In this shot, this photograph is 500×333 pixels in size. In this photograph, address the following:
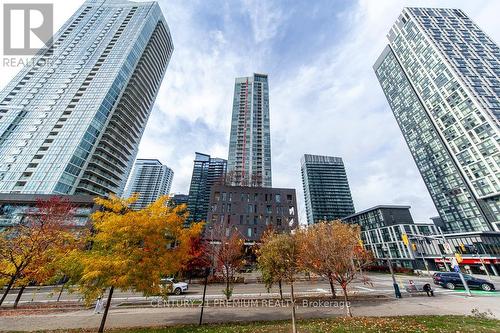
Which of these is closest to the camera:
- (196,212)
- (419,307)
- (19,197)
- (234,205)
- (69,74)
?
(419,307)

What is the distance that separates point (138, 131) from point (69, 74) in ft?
105

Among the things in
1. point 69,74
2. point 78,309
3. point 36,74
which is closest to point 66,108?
point 69,74

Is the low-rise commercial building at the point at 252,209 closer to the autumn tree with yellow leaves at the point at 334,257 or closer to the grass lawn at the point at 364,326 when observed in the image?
the autumn tree with yellow leaves at the point at 334,257

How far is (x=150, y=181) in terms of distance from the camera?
583ft

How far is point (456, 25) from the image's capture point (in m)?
96.1

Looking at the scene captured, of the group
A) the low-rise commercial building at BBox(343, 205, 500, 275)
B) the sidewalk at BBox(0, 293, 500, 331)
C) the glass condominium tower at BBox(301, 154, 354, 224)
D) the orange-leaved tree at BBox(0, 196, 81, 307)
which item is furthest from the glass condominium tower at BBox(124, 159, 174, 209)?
the sidewalk at BBox(0, 293, 500, 331)

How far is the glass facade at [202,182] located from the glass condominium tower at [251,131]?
39.0m

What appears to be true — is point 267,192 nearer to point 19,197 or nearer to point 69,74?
point 19,197

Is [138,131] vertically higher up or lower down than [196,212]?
higher up

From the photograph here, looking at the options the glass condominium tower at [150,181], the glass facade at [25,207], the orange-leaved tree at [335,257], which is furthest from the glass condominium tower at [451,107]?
the glass condominium tower at [150,181]

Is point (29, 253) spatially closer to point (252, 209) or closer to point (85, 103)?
point (252, 209)

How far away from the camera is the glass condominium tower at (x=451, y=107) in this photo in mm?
66000

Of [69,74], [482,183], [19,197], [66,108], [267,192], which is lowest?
[19,197]

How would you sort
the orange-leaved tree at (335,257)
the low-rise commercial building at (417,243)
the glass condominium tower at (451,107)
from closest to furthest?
1. the orange-leaved tree at (335,257)
2. the low-rise commercial building at (417,243)
3. the glass condominium tower at (451,107)
